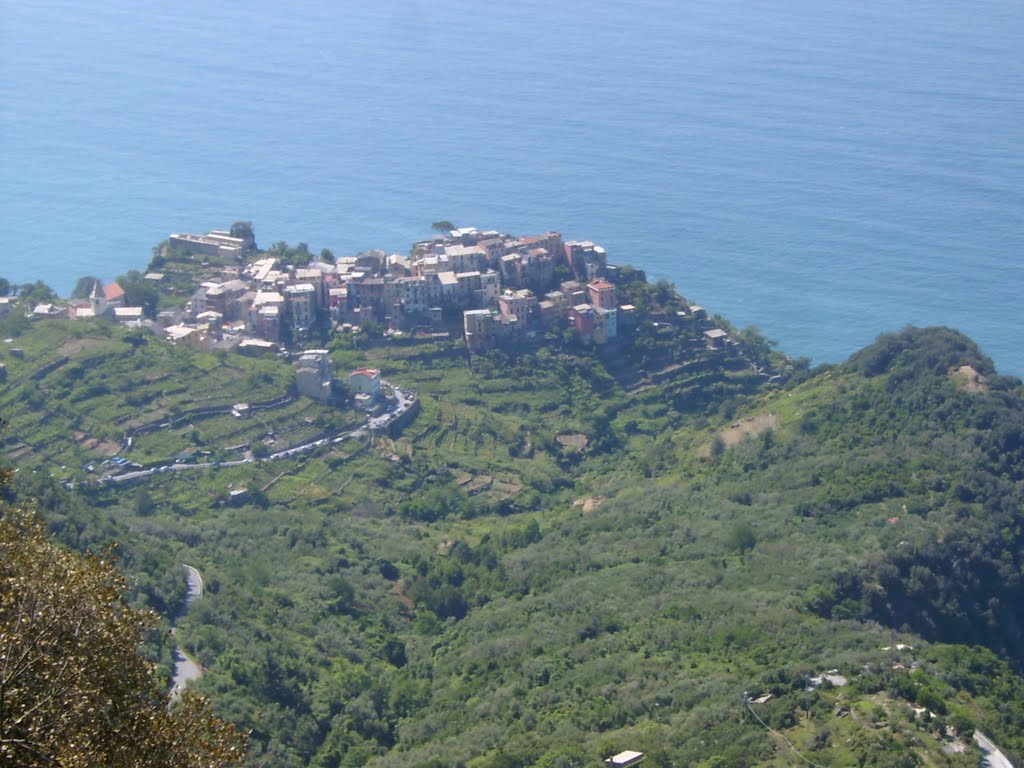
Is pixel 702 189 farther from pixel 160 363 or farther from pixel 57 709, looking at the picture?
pixel 57 709

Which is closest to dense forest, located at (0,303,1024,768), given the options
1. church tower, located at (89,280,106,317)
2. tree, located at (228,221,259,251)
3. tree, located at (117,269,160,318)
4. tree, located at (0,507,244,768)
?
church tower, located at (89,280,106,317)

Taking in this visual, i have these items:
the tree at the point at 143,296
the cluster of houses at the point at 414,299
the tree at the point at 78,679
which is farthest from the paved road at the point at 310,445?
the tree at the point at 78,679

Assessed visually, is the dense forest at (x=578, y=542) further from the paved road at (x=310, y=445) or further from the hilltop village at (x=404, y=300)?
the hilltop village at (x=404, y=300)

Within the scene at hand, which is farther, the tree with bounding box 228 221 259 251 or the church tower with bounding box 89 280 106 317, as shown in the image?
the tree with bounding box 228 221 259 251

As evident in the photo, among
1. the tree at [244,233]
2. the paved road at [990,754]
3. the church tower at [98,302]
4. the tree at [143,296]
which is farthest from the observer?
the tree at [244,233]

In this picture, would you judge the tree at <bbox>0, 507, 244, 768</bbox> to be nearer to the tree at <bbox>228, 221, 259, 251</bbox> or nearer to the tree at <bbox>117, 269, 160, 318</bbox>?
the tree at <bbox>117, 269, 160, 318</bbox>

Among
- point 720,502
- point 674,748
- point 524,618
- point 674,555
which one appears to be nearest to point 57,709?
point 674,748
